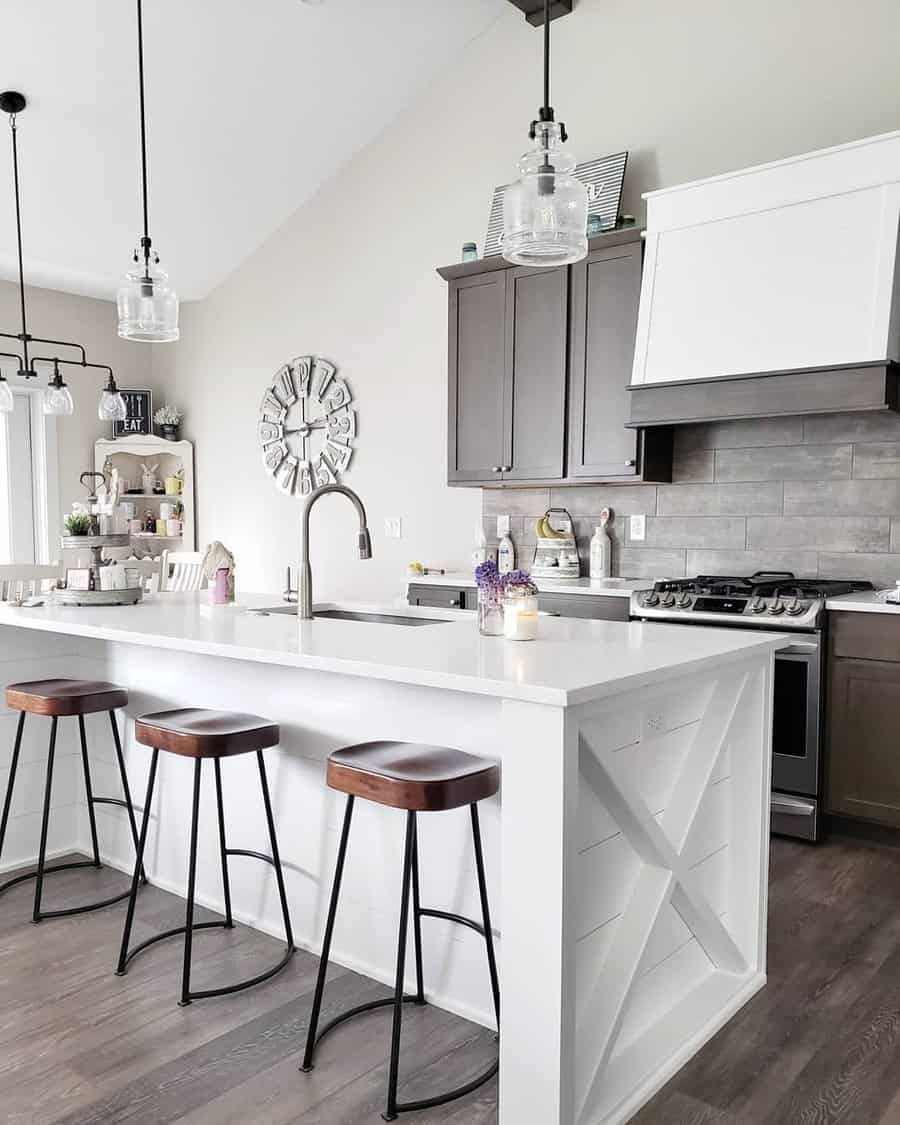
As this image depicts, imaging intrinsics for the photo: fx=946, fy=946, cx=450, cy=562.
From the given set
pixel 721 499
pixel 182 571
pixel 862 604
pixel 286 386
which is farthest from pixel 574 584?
pixel 182 571

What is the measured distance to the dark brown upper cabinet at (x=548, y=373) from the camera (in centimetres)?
430

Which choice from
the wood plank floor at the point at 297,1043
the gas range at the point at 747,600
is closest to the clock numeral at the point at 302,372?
the gas range at the point at 747,600

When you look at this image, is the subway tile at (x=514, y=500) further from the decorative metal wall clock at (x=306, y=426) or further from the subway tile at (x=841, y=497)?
the subway tile at (x=841, y=497)

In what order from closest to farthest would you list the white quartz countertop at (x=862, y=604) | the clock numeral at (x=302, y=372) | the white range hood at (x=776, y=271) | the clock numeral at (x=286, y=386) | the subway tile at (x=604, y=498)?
the white quartz countertop at (x=862, y=604)
the white range hood at (x=776, y=271)
the subway tile at (x=604, y=498)
the clock numeral at (x=302, y=372)
the clock numeral at (x=286, y=386)

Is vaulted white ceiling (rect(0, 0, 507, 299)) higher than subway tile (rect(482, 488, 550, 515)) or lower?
higher

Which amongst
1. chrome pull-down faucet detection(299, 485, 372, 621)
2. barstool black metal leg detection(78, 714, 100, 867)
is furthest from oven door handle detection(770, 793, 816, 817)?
barstool black metal leg detection(78, 714, 100, 867)

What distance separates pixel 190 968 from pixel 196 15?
4146 mm

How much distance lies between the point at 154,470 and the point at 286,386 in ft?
4.74

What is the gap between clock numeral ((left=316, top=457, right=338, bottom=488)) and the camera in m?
5.84

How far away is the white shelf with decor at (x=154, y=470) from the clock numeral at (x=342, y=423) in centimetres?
149

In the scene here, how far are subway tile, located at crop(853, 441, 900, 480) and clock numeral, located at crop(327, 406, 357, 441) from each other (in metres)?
2.90

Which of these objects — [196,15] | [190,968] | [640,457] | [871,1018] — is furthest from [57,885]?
[196,15]

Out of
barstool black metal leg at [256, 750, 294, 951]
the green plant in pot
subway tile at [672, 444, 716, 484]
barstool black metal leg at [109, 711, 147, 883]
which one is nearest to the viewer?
barstool black metal leg at [256, 750, 294, 951]

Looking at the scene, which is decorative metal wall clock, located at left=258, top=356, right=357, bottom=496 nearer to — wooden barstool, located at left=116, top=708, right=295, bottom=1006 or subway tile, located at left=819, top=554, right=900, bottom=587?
subway tile, located at left=819, top=554, right=900, bottom=587
